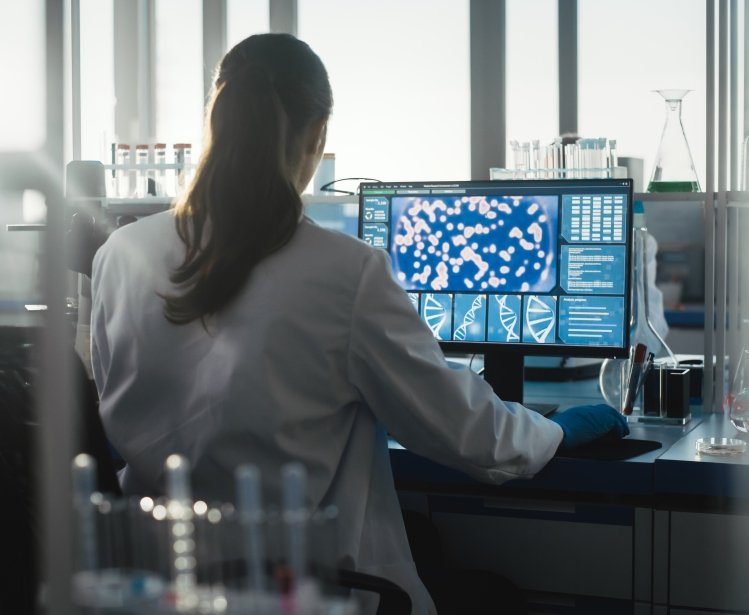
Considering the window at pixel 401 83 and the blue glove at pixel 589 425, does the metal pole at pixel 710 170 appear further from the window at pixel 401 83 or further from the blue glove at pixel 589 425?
the window at pixel 401 83

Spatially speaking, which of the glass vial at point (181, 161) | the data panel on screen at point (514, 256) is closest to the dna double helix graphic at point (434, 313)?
the data panel on screen at point (514, 256)

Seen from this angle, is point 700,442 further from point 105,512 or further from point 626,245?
point 105,512

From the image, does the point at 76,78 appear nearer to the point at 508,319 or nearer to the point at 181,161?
the point at 181,161

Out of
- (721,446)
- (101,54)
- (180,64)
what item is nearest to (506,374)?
(721,446)

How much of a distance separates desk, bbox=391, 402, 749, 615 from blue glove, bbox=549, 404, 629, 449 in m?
0.05

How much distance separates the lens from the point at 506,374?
1935 millimetres

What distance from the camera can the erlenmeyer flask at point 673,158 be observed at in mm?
2131

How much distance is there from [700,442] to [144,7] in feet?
10.2

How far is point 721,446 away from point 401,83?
326 cm

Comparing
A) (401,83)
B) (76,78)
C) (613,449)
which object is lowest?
(613,449)

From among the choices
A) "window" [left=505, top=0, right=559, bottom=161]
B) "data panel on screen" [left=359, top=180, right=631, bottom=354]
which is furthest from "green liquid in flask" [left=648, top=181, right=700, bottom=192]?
"window" [left=505, top=0, right=559, bottom=161]

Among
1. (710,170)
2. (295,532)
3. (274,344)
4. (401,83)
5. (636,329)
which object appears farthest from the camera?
(401,83)

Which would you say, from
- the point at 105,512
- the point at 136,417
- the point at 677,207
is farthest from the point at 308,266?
the point at 677,207

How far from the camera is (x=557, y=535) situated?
162 centimetres
